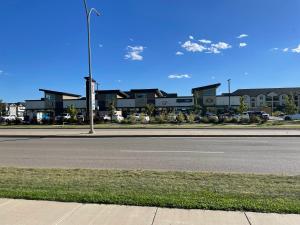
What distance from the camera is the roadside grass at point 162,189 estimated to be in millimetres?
5882

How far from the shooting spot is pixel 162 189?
6.93m

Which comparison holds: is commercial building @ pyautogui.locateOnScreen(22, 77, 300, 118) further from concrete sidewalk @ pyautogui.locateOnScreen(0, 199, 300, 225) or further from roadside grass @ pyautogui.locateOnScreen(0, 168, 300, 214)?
concrete sidewalk @ pyautogui.locateOnScreen(0, 199, 300, 225)

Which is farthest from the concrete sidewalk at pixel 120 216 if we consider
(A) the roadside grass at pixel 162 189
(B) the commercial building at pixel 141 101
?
(B) the commercial building at pixel 141 101

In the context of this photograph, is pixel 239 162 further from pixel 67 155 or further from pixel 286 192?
pixel 67 155

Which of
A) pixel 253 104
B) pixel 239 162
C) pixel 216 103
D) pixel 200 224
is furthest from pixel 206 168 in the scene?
pixel 253 104

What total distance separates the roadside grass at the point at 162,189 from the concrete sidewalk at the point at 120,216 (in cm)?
26

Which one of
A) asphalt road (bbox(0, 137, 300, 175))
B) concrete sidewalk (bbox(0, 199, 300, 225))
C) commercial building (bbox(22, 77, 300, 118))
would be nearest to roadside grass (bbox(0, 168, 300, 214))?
concrete sidewalk (bbox(0, 199, 300, 225))

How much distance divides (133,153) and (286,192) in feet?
25.4

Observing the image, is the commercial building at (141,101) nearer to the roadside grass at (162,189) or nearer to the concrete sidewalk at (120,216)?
the roadside grass at (162,189)

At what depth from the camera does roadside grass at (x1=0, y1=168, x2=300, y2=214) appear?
588cm

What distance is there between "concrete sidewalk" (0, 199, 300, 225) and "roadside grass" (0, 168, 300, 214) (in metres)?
0.26

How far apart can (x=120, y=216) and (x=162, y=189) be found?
1723mm

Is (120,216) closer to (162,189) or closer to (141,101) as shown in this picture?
(162,189)

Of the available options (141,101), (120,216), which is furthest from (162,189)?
(141,101)
